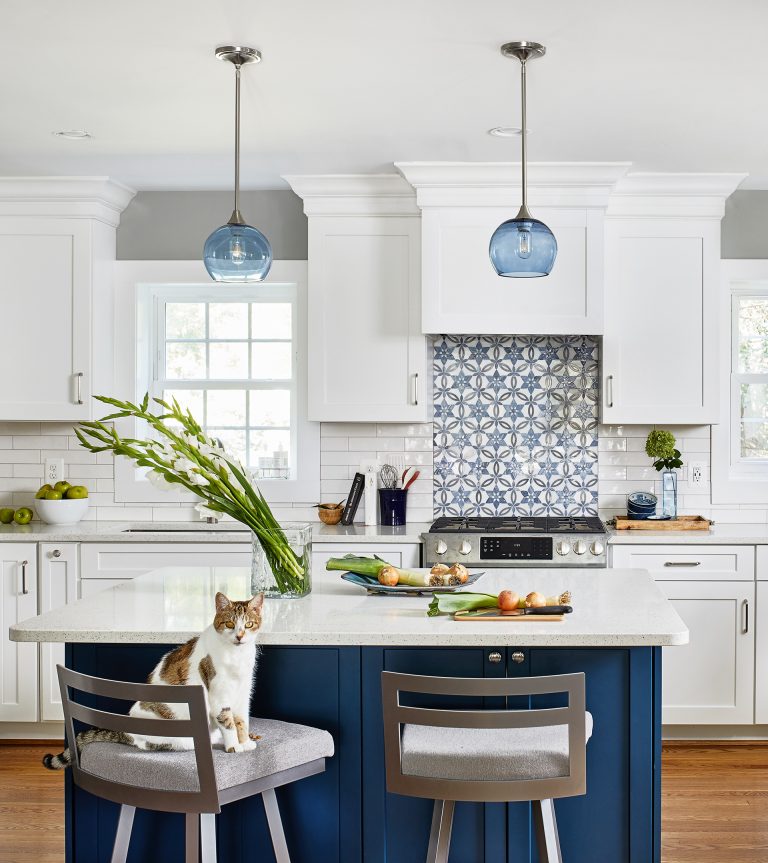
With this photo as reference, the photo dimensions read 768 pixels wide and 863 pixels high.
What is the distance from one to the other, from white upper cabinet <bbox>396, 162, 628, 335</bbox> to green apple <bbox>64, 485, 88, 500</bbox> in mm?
1888

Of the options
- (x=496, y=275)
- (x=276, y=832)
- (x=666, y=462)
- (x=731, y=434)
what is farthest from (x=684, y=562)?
(x=276, y=832)

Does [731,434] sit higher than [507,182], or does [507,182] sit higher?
[507,182]

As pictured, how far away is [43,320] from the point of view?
4.64 m

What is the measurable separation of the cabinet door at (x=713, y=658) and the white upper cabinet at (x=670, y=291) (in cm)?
80

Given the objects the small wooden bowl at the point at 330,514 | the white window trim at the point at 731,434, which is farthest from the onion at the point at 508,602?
the white window trim at the point at 731,434

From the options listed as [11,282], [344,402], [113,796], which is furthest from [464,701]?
[11,282]

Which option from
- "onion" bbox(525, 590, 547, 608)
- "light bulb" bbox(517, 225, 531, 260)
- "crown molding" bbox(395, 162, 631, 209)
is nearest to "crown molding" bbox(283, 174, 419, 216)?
"crown molding" bbox(395, 162, 631, 209)

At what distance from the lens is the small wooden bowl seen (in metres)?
4.67

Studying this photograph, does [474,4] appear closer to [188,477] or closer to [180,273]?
[188,477]

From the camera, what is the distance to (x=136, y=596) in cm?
286

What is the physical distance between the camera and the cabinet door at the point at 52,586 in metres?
4.43

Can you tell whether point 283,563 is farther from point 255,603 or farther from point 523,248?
point 523,248

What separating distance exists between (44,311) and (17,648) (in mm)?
1588

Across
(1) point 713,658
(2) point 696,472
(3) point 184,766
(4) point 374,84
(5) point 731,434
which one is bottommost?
(1) point 713,658
